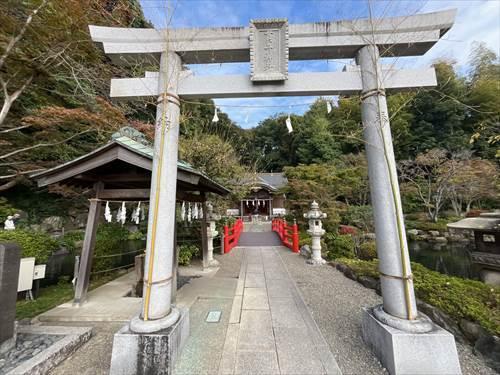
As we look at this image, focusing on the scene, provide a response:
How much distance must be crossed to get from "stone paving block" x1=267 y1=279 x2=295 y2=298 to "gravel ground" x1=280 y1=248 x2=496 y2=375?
236 mm

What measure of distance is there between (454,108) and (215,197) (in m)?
24.0

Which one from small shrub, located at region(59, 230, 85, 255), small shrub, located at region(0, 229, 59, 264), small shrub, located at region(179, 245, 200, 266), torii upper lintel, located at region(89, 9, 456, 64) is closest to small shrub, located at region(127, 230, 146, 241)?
small shrub, located at region(59, 230, 85, 255)

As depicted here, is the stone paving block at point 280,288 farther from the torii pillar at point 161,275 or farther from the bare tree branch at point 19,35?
the bare tree branch at point 19,35

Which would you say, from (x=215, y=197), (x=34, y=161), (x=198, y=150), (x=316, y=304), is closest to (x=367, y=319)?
(x=316, y=304)

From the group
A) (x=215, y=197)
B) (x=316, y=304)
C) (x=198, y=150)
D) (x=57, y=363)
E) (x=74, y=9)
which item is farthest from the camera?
(x=215, y=197)

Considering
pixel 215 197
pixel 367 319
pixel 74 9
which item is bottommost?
pixel 367 319

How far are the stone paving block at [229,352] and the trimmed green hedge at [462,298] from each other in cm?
277

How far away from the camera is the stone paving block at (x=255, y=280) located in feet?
14.5

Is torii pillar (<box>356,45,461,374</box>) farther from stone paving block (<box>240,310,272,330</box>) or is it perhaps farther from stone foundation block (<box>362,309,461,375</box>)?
stone paving block (<box>240,310,272,330</box>)

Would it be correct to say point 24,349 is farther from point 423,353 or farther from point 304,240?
point 304,240

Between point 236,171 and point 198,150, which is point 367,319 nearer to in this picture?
point 198,150

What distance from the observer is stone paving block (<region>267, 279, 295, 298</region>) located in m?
3.87

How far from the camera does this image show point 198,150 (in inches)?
306

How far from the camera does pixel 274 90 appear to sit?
2406 millimetres
